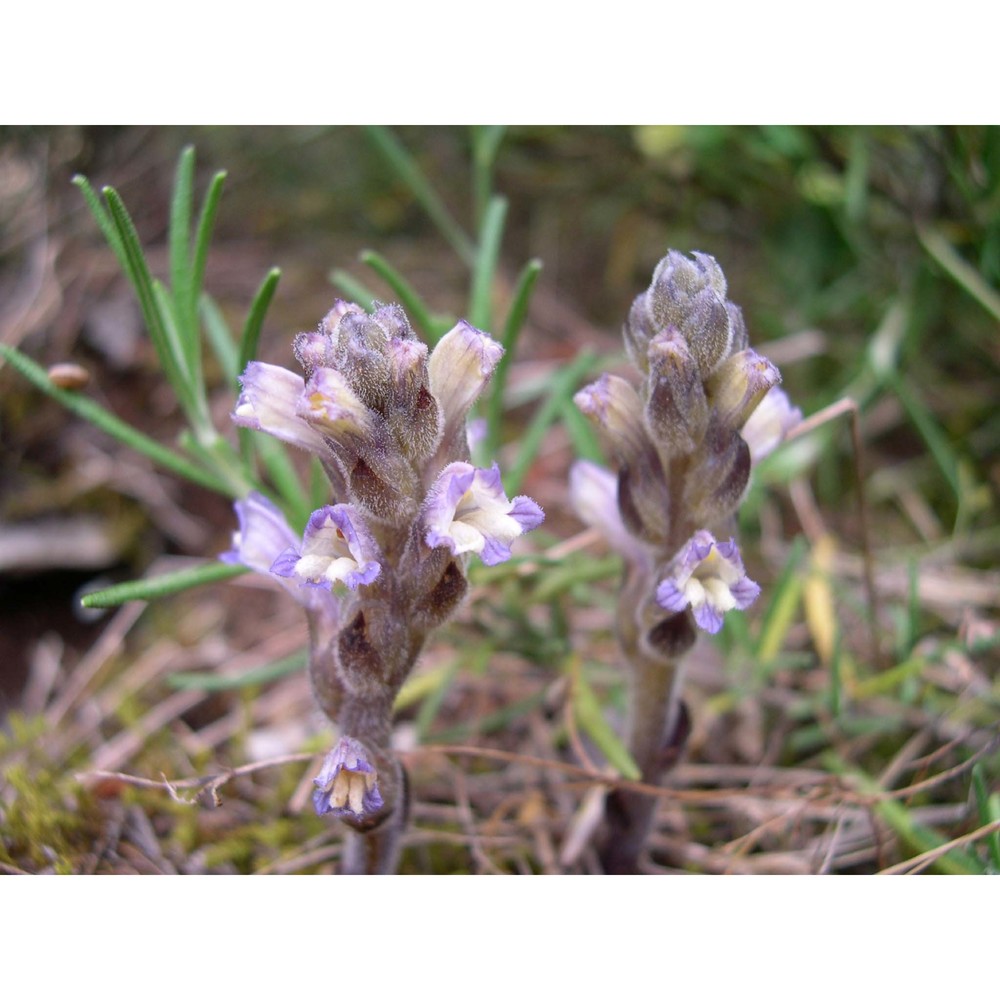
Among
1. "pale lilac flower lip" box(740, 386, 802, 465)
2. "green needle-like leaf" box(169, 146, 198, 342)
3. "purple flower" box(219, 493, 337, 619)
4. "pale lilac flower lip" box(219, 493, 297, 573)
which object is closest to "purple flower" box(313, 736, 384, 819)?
"purple flower" box(219, 493, 337, 619)

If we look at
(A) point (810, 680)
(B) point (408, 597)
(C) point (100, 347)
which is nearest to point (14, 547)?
(C) point (100, 347)

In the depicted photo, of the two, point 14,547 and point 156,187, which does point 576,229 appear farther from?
point 14,547

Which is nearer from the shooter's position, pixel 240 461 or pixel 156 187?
pixel 240 461

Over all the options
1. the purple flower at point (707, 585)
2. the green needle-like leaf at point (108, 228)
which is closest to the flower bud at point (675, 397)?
the purple flower at point (707, 585)

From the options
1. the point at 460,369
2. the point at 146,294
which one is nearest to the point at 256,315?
the point at 146,294

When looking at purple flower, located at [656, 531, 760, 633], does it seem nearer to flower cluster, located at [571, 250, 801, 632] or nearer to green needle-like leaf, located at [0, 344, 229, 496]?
flower cluster, located at [571, 250, 801, 632]

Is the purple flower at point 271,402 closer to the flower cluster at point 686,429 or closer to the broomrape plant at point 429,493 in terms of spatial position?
the broomrape plant at point 429,493
